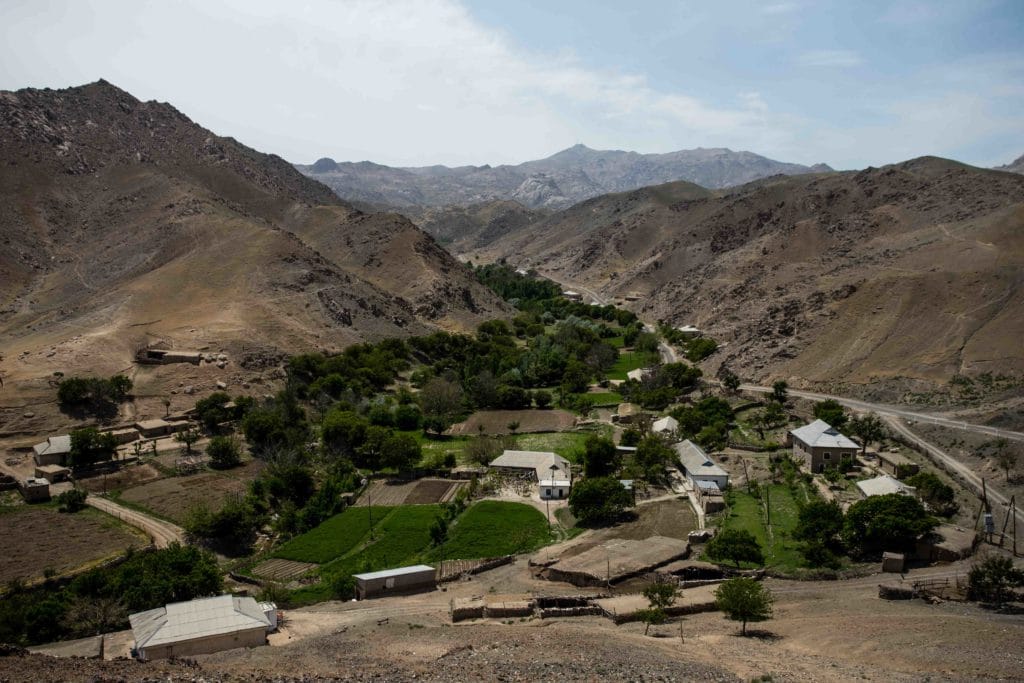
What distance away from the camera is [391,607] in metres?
33.8

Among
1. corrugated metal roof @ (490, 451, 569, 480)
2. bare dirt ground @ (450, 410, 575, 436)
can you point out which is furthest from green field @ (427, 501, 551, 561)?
bare dirt ground @ (450, 410, 575, 436)

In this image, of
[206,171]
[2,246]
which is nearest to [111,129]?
[206,171]

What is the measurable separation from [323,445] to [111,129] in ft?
329

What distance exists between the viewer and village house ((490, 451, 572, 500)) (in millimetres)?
49125

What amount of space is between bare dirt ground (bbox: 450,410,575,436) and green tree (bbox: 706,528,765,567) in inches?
1180

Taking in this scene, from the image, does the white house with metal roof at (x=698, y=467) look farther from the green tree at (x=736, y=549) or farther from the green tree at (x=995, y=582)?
the green tree at (x=995, y=582)

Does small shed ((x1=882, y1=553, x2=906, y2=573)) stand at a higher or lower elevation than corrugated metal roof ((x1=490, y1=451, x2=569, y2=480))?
lower

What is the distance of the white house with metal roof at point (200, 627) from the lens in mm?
27141

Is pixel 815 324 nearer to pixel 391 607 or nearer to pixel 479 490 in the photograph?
pixel 479 490

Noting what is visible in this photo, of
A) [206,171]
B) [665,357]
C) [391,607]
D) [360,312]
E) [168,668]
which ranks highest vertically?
[206,171]

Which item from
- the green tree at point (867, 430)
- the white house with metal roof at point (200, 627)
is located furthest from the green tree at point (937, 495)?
the white house with metal roof at point (200, 627)

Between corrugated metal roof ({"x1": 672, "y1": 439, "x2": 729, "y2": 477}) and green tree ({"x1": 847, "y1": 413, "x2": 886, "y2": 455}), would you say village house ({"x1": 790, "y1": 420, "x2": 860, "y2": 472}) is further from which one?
corrugated metal roof ({"x1": 672, "y1": 439, "x2": 729, "y2": 477})

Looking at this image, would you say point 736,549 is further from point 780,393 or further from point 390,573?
point 780,393

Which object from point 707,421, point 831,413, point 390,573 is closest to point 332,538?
point 390,573
